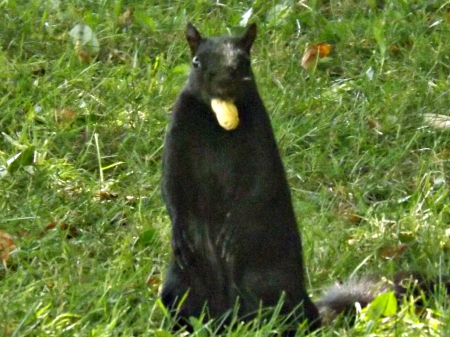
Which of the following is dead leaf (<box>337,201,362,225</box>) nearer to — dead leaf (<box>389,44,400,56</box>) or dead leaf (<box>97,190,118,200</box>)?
dead leaf (<box>97,190,118,200</box>)

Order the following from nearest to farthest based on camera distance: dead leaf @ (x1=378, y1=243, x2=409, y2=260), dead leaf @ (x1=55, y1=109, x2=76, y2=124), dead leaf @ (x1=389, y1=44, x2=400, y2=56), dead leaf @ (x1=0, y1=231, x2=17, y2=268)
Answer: dead leaf @ (x1=0, y1=231, x2=17, y2=268) < dead leaf @ (x1=378, y1=243, x2=409, y2=260) < dead leaf @ (x1=55, y1=109, x2=76, y2=124) < dead leaf @ (x1=389, y1=44, x2=400, y2=56)

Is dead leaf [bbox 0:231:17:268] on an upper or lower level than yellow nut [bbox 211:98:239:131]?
lower

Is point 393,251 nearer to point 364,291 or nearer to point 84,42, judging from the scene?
point 364,291

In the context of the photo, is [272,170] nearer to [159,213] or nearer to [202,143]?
[202,143]

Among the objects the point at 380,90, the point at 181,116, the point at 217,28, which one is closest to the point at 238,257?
the point at 181,116

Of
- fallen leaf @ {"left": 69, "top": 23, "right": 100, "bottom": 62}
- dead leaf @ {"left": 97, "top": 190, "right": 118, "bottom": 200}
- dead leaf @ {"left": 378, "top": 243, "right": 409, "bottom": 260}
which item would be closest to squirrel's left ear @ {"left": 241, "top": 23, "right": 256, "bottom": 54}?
dead leaf @ {"left": 378, "top": 243, "right": 409, "bottom": 260}

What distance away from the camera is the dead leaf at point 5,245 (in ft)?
16.4

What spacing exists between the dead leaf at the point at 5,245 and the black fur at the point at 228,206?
905mm

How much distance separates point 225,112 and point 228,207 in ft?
1.18

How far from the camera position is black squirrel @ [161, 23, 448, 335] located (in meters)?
4.29

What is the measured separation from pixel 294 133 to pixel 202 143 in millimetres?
1789

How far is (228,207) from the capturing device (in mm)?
4336

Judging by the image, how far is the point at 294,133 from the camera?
19.9ft

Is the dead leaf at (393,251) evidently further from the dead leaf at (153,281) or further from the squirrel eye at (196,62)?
the squirrel eye at (196,62)
